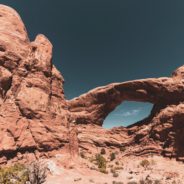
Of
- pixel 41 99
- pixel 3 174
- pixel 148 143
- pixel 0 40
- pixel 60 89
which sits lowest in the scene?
pixel 3 174

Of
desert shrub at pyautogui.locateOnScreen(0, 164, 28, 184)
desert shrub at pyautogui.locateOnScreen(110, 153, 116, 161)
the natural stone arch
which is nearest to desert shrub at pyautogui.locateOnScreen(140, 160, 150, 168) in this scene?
desert shrub at pyautogui.locateOnScreen(110, 153, 116, 161)

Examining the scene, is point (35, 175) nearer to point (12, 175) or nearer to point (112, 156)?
point (12, 175)

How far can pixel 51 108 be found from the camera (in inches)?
1049

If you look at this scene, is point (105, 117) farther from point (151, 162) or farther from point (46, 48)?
point (46, 48)

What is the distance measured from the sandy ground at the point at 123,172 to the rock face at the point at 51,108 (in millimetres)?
1756

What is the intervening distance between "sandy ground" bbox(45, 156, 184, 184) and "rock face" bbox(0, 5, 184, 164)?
1756 millimetres

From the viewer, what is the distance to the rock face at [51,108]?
896 inches

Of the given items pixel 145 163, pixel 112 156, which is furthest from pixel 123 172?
pixel 112 156

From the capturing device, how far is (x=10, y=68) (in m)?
24.3

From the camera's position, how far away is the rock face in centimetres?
2277

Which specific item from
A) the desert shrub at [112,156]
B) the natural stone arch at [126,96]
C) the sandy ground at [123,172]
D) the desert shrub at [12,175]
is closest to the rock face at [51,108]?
the natural stone arch at [126,96]

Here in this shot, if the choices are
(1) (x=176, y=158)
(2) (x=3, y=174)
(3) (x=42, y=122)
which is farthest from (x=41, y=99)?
(1) (x=176, y=158)

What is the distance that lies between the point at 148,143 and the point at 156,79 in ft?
35.3

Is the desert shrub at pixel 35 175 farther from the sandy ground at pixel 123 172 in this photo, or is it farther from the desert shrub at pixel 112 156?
the desert shrub at pixel 112 156
